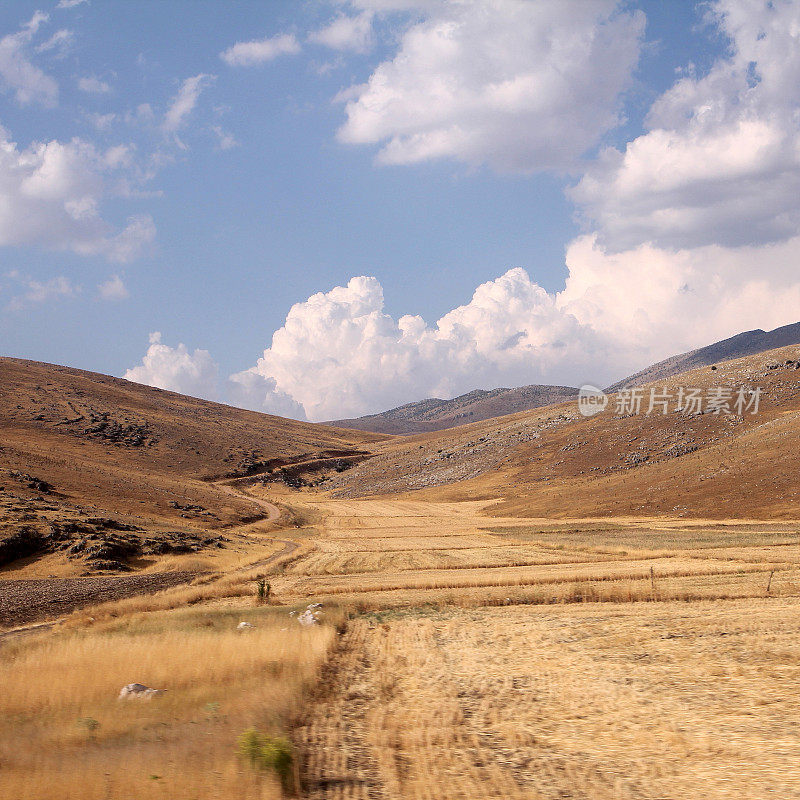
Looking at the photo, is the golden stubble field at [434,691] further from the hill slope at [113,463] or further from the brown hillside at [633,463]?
the brown hillside at [633,463]

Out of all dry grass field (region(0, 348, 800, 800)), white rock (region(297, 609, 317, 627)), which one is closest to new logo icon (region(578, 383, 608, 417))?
dry grass field (region(0, 348, 800, 800))

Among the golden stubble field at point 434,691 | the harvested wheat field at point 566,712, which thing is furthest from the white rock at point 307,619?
the harvested wheat field at point 566,712

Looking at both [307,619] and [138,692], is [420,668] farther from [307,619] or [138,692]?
[307,619]

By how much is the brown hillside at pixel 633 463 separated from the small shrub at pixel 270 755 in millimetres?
65815

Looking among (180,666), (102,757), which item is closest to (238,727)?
(102,757)

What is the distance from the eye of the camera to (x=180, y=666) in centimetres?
1469

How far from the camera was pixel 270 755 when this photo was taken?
335 inches

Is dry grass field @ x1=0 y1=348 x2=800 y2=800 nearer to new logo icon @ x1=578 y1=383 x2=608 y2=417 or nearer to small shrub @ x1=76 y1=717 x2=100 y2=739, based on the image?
small shrub @ x1=76 y1=717 x2=100 y2=739

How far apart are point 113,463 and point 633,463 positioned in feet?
263

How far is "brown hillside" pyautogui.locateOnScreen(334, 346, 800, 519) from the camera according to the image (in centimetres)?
7388

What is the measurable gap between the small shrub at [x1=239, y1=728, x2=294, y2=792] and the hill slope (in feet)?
110

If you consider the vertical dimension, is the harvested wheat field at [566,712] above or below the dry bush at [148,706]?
below

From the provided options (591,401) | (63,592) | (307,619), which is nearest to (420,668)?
(307,619)

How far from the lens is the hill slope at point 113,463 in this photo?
4406 centimetres
